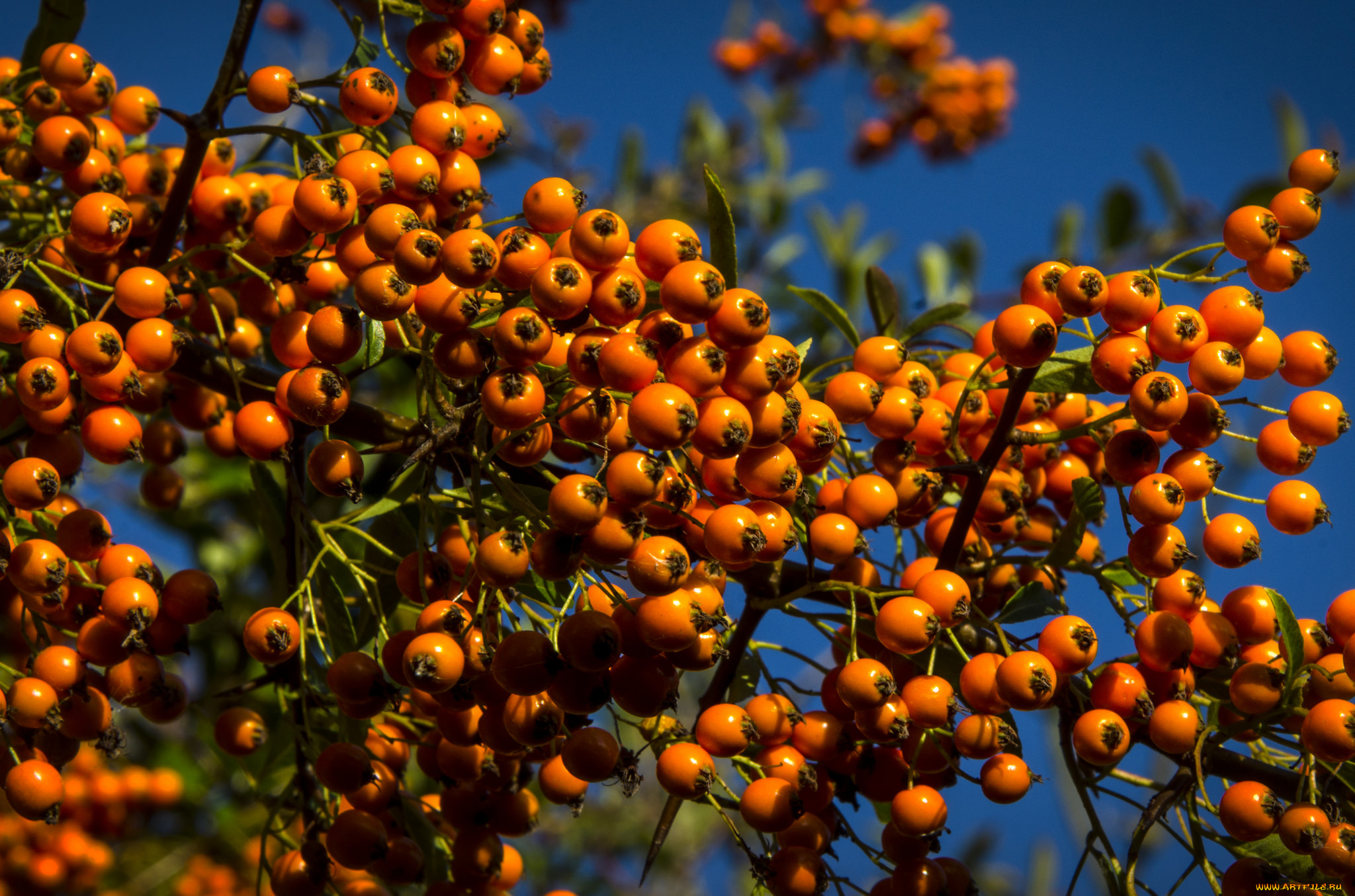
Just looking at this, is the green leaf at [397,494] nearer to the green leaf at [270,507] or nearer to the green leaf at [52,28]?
the green leaf at [270,507]

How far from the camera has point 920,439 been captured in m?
1.89

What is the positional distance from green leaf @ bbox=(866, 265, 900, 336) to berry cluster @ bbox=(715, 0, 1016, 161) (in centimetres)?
527

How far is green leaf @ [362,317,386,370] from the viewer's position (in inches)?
71.9

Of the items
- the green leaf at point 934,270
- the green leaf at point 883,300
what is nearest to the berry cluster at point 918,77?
the green leaf at point 934,270

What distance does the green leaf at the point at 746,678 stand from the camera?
1.97m

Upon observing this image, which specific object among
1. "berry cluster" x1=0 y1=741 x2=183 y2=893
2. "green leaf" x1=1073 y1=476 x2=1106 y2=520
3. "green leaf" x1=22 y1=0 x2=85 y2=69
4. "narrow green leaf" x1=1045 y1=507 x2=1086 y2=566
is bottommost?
"berry cluster" x1=0 y1=741 x2=183 y2=893

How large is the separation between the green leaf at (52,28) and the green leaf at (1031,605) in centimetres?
243

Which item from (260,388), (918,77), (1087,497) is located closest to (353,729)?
(260,388)

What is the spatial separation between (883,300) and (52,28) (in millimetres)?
2106

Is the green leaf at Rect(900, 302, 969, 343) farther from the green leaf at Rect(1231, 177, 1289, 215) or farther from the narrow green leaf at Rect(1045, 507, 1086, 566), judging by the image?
the green leaf at Rect(1231, 177, 1289, 215)

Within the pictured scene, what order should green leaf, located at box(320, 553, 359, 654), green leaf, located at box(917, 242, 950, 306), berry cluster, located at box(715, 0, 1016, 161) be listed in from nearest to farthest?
green leaf, located at box(320, 553, 359, 654) → green leaf, located at box(917, 242, 950, 306) → berry cluster, located at box(715, 0, 1016, 161)

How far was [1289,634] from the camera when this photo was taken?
164cm

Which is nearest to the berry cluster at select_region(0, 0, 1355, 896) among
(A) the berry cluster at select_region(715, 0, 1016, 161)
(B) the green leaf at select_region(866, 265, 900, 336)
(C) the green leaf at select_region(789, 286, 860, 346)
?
(C) the green leaf at select_region(789, 286, 860, 346)

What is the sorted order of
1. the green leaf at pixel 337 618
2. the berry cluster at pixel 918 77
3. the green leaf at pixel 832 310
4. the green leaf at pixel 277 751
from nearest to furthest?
the green leaf at pixel 337 618
the green leaf at pixel 832 310
the green leaf at pixel 277 751
the berry cluster at pixel 918 77
